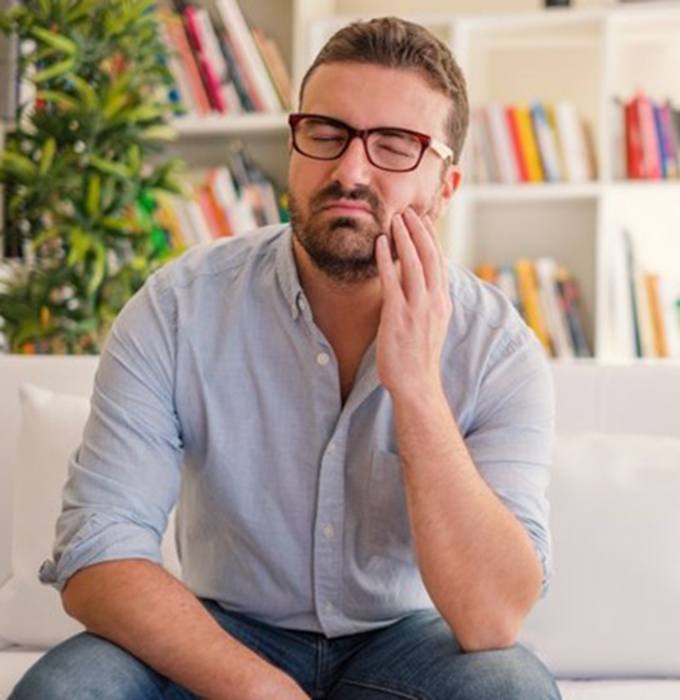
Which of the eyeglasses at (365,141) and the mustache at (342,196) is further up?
the eyeglasses at (365,141)

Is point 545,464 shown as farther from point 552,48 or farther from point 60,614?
point 552,48

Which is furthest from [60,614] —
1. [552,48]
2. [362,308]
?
[552,48]

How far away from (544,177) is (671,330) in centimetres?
53

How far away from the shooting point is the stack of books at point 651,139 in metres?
3.72

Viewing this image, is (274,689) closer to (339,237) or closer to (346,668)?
(346,668)

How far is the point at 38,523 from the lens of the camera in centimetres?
208

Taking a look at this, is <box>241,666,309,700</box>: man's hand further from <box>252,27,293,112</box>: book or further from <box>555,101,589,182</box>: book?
<box>252,27,293,112</box>: book

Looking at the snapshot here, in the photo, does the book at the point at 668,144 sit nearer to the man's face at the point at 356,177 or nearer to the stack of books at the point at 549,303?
the stack of books at the point at 549,303

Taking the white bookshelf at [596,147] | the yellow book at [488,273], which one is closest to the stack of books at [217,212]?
the white bookshelf at [596,147]

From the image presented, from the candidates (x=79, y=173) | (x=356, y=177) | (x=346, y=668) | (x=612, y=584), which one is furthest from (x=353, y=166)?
(x=79, y=173)

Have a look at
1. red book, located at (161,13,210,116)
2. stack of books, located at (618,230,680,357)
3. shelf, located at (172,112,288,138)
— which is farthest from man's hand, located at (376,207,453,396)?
red book, located at (161,13,210,116)

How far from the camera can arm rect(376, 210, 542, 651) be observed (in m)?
1.63

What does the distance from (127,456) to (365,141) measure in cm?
46

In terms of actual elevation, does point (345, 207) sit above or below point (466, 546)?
above
